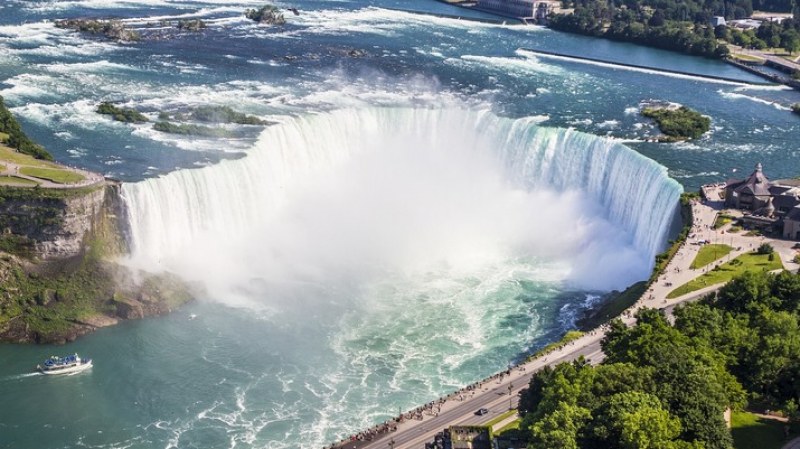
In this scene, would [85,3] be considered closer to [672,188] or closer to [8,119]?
[8,119]

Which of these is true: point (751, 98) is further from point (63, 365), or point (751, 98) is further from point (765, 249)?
point (63, 365)

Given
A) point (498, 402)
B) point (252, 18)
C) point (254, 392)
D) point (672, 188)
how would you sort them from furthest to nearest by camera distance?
point (252, 18), point (672, 188), point (254, 392), point (498, 402)

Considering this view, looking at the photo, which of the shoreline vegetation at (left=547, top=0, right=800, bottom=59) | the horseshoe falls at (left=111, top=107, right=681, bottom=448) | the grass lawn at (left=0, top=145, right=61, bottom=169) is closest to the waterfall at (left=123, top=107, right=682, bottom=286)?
the horseshoe falls at (left=111, top=107, right=681, bottom=448)

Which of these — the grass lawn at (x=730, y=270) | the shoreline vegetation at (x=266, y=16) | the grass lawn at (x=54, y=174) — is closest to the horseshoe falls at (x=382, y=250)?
the grass lawn at (x=54, y=174)

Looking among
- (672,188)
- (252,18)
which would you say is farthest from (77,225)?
(252,18)

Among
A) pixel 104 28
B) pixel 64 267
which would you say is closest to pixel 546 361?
pixel 64 267

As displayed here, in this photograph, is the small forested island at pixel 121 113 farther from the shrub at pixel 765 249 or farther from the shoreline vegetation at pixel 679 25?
the shoreline vegetation at pixel 679 25

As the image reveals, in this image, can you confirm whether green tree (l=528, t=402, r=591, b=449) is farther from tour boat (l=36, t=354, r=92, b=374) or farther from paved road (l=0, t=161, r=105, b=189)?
paved road (l=0, t=161, r=105, b=189)
